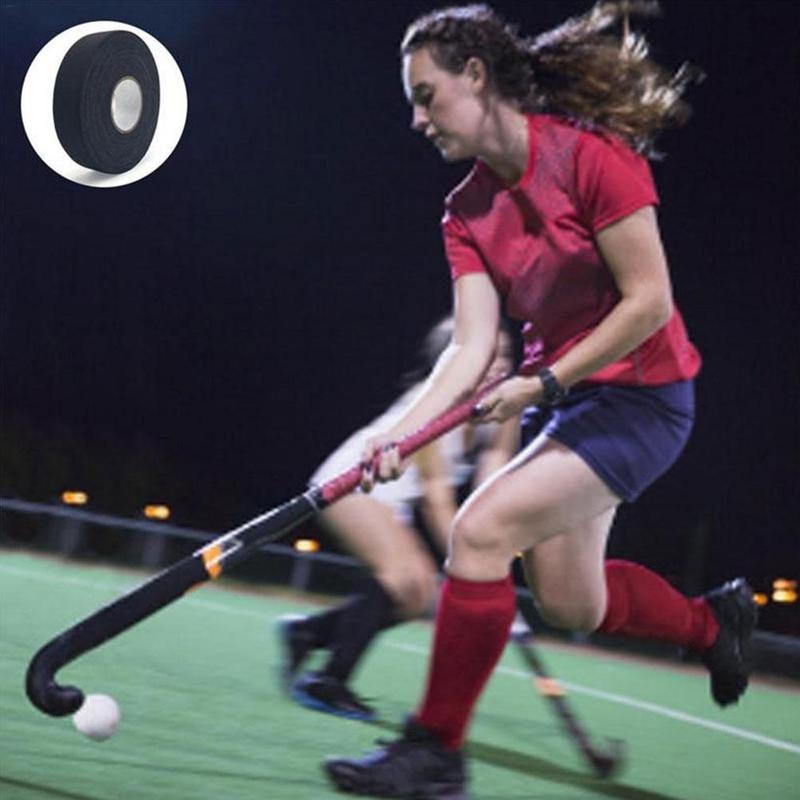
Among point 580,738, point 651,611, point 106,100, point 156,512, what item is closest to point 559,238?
point 651,611

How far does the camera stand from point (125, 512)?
14.3 meters

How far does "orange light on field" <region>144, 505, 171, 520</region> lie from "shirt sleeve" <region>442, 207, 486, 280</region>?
10379mm

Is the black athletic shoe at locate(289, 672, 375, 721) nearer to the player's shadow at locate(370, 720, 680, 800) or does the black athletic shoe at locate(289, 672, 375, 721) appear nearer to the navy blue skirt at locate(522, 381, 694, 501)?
the player's shadow at locate(370, 720, 680, 800)

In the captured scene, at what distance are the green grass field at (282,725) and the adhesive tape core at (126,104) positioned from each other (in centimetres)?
160

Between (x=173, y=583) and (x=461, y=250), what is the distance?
2.50ft

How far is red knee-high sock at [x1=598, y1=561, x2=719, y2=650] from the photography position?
3.83m

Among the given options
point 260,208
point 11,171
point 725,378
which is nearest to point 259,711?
point 11,171

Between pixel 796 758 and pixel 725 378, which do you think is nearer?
pixel 796 758

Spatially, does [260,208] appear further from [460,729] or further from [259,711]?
[460,729]

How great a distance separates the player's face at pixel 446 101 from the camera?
11.3 feet

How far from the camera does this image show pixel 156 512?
14.2m

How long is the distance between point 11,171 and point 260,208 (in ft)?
12.2

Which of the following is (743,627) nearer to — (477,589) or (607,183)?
(477,589)

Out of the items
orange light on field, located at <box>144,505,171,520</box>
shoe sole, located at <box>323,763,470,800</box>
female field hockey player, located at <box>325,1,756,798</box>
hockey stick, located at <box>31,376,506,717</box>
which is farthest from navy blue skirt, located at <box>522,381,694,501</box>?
orange light on field, located at <box>144,505,171,520</box>
